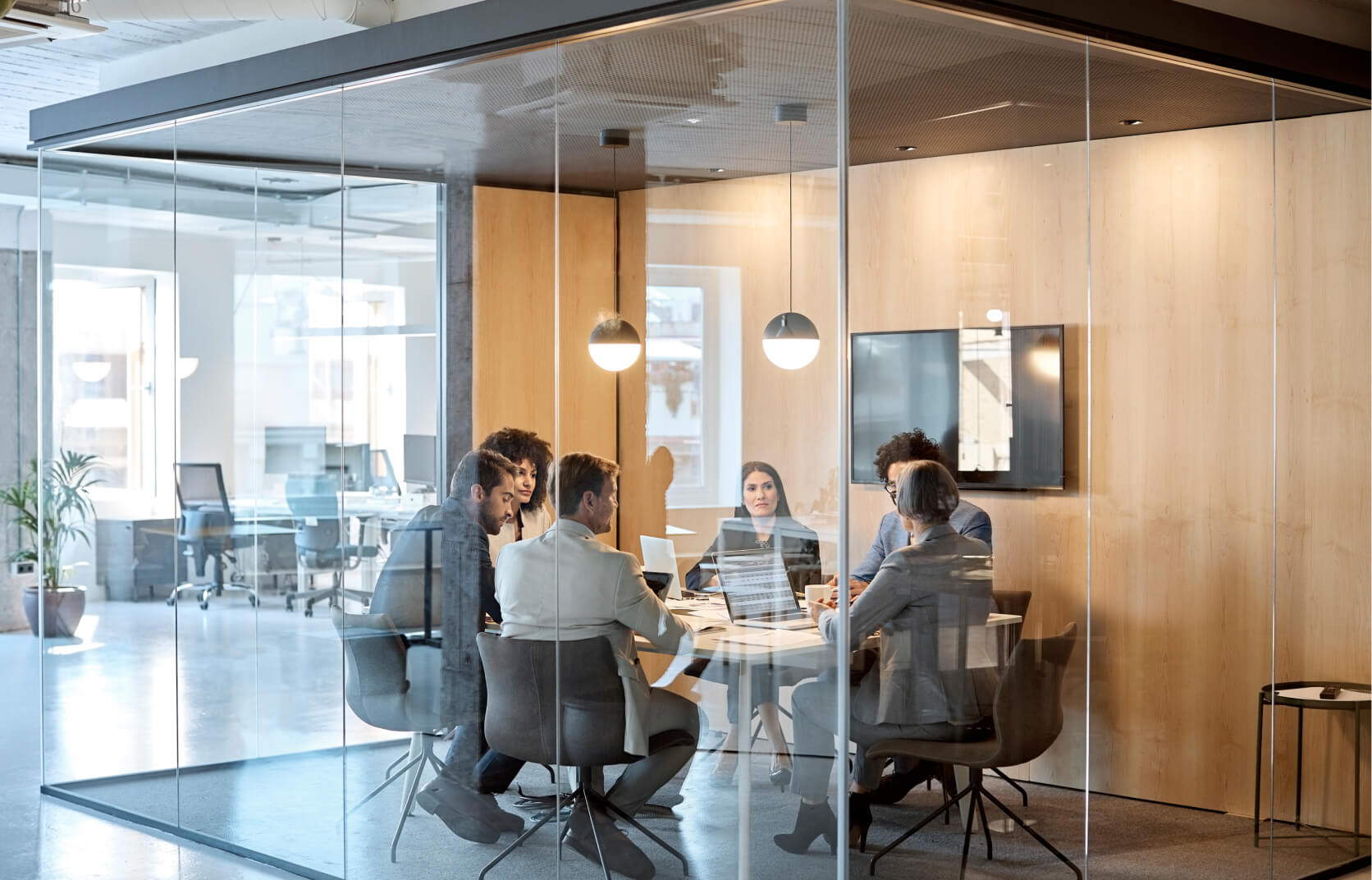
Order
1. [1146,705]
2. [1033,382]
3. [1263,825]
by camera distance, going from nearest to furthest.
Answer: [1033,382] → [1146,705] → [1263,825]

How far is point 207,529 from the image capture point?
5535 mm

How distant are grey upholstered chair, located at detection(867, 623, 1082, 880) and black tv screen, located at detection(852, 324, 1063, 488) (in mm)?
536

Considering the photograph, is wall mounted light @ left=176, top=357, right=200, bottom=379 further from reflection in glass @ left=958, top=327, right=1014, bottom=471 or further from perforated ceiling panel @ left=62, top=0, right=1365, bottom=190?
reflection in glass @ left=958, top=327, right=1014, bottom=471

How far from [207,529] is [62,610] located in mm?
1060

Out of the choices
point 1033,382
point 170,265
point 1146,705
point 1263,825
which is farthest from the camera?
point 170,265

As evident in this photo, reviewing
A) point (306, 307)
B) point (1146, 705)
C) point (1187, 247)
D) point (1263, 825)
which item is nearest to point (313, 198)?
point (306, 307)

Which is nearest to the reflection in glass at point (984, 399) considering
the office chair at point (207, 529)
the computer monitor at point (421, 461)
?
the computer monitor at point (421, 461)

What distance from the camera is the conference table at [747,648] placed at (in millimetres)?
3912

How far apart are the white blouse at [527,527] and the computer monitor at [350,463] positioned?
0.62 m

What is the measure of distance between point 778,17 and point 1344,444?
2.89 meters

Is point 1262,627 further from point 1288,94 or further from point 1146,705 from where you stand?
point 1288,94

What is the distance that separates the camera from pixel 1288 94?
5.03 m

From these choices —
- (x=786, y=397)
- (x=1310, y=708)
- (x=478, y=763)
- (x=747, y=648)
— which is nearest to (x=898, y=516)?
(x=786, y=397)

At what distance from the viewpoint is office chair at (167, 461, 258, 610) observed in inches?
215
